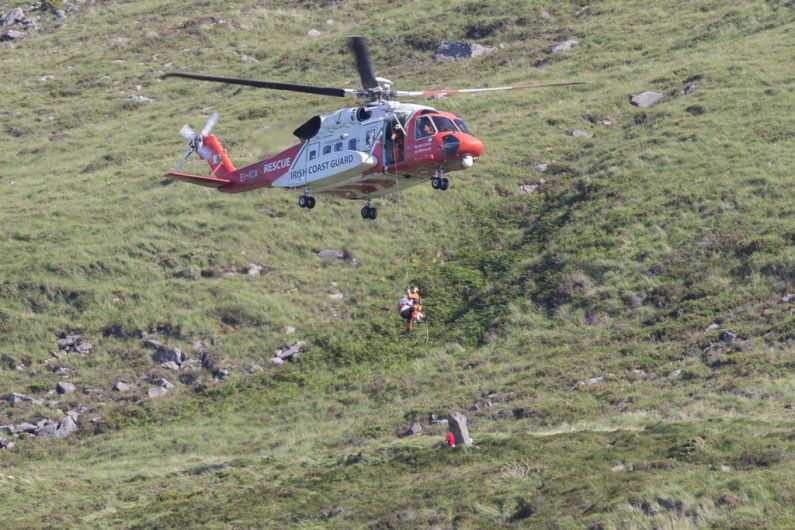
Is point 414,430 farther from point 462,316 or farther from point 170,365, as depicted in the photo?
point 170,365

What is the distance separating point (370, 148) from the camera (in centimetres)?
3175

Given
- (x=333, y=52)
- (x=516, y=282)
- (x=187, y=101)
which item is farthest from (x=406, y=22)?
(x=516, y=282)

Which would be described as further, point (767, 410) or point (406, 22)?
point (406, 22)

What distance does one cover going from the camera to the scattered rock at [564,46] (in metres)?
70.1

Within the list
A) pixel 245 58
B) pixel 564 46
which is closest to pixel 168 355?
pixel 564 46

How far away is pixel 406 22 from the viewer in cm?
8112

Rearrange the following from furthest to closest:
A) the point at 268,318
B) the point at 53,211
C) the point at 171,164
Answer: the point at 171,164, the point at 53,211, the point at 268,318

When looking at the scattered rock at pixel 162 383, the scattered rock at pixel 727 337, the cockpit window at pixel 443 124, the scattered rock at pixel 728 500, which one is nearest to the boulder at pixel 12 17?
the scattered rock at pixel 162 383

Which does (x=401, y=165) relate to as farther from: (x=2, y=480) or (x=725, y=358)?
(x=2, y=480)

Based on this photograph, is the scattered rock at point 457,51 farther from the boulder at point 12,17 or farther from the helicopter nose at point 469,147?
the helicopter nose at point 469,147

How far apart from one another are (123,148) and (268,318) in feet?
82.1

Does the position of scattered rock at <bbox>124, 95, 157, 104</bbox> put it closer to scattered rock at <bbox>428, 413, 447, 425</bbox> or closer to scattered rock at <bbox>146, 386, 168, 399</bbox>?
scattered rock at <bbox>146, 386, 168, 399</bbox>

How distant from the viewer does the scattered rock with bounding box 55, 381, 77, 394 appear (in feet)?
131

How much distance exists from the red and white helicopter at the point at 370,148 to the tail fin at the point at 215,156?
202 centimetres
